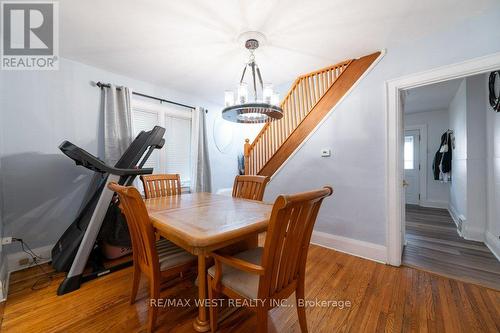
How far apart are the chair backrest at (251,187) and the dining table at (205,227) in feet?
1.47

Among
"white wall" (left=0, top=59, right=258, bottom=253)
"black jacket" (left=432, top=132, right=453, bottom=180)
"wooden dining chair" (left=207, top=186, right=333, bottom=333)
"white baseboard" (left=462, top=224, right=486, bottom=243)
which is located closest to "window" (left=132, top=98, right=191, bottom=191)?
"white wall" (left=0, top=59, right=258, bottom=253)

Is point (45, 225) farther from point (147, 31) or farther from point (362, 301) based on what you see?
point (362, 301)

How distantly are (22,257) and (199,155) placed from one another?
2340mm

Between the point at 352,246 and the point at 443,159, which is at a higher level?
the point at 443,159

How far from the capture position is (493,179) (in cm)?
250

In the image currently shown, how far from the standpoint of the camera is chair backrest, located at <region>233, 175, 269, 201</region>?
7.34 ft

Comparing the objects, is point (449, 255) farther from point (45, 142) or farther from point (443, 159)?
point (45, 142)

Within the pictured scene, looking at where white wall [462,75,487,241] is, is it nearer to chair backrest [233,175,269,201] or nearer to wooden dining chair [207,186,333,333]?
chair backrest [233,175,269,201]

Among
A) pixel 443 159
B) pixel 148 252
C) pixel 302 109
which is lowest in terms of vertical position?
pixel 148 252

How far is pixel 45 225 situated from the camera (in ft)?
7.43

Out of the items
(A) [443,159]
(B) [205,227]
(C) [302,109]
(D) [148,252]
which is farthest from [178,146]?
(A) [443,159]

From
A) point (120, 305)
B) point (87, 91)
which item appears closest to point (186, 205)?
point (120, 305)

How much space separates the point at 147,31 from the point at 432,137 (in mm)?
6178

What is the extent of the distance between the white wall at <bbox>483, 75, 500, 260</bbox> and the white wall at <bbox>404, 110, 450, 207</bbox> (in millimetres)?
2463
